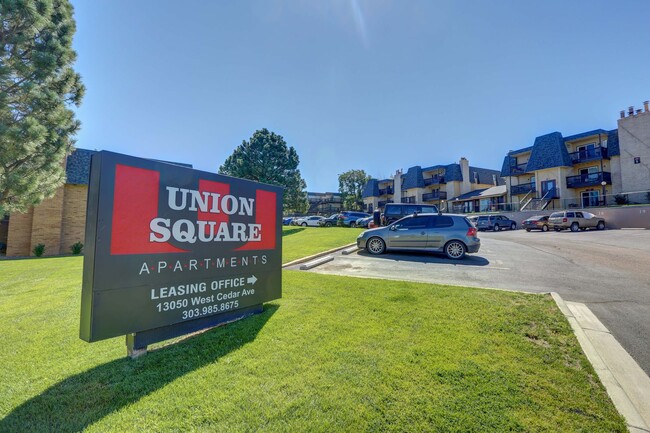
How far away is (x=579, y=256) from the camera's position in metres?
9.90

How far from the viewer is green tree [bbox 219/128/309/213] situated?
2978 centimetres

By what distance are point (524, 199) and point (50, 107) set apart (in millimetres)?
41953

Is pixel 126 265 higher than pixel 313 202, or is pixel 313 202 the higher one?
pixel 313 202

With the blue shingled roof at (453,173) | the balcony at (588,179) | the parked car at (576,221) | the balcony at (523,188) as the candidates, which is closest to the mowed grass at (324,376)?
the parked car at (576,221)

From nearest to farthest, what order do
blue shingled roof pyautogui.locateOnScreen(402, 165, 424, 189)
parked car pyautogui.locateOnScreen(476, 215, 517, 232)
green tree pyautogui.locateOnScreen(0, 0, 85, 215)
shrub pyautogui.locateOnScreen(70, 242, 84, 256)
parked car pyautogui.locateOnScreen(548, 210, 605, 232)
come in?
1. green tree pyautogui.locateOnScreen(0, 0, 85, 215)
2. shrub pyautogui.locateOnScreen(70, 242, 84, 256)
3. parked car pyautogui.locateOnScreen(548, 210, 605, 232)
4. parked car pyautogui.locateOnScreen(476, 215, 517, 232)
5. blue shingled roof pyautogui.locateOnScreen(402, 165, 424, 189)

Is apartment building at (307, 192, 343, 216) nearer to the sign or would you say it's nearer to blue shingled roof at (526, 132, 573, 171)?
blue shingled roof at (526, 132, 573, 171)

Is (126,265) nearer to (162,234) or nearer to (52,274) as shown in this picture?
(162,234)

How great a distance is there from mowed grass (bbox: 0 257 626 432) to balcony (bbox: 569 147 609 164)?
35773mm

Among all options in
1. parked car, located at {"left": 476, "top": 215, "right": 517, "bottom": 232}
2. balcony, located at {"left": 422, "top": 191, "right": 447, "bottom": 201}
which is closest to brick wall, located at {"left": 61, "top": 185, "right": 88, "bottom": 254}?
parked car, located at {"left": 476, "top": 215, "right": 517, "bottom": 232}

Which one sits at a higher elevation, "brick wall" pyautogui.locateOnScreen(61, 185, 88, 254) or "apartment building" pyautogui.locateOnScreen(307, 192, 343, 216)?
"apartment building" pyautogui.locateOnScreen(307, 192, 343, 216)

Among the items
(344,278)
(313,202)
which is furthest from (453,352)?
(313,202)

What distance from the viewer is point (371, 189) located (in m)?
57.2

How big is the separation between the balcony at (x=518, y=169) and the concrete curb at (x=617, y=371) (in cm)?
3834

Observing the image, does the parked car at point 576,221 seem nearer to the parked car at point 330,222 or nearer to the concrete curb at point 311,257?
the parked car at point 330,222
